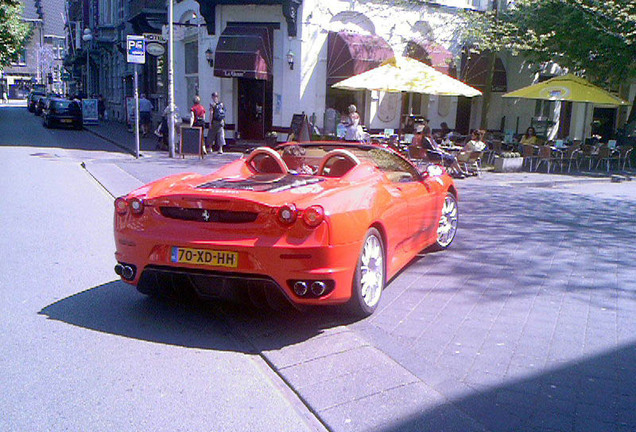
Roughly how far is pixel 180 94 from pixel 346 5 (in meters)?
8.36

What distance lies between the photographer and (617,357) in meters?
4.10

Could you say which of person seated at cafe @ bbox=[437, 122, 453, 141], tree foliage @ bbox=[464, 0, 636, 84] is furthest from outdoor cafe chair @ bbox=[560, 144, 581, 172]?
person seated at cafe @ bbox=[437, 122, 453, 141]

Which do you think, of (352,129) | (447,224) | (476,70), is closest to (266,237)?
(447,224)

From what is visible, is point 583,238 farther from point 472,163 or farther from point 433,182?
point 472,163

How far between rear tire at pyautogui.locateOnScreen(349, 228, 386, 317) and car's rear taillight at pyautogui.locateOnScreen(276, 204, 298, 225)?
0.65m

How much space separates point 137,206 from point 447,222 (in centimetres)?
402

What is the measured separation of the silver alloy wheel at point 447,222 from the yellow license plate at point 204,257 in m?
3.45

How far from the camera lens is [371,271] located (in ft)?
15.4

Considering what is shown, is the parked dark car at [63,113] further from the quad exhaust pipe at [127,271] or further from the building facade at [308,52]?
the quad exhaust pipe at [127,271]

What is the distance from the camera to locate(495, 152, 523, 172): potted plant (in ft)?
56.9

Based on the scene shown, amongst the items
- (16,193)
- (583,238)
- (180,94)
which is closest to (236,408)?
(583,238)

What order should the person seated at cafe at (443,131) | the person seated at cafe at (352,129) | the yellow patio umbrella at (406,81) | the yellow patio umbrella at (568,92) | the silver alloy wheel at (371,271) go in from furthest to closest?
the person seated at cafe at (443,131)
the yellow patio umbrella at (568,92)
the person seated at cafe at (352,129)
the yellow patio umbrella at (406,81)
the silver alloy wheel at (371,271)

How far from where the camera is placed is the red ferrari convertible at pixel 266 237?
160 inches

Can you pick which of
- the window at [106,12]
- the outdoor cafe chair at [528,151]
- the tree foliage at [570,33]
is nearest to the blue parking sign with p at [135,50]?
the tree foliage at [570,33]
